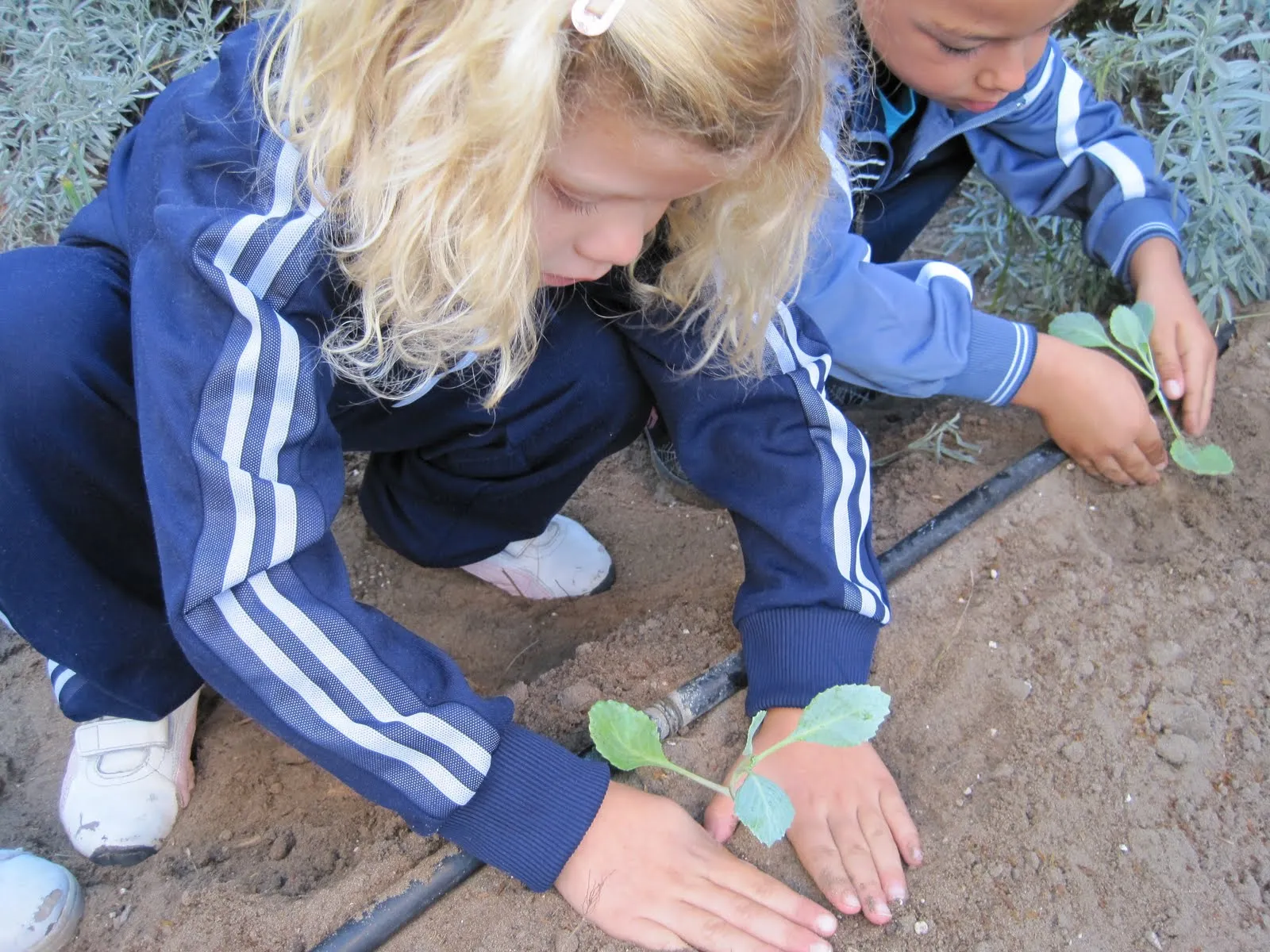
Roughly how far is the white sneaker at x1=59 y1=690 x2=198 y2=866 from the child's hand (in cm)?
59

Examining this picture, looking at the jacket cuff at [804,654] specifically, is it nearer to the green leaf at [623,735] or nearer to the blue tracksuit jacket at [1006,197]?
the green leaf at [623,735]

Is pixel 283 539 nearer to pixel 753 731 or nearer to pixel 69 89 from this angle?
pixel 753 731

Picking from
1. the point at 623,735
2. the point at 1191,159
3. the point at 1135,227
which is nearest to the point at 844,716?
the point at 623,735

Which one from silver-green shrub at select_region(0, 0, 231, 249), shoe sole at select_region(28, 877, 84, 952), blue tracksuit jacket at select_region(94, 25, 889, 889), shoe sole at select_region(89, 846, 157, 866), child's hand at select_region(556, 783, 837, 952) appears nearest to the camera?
blue tracksuit jacket at select_region(94, 25, 889, 889)

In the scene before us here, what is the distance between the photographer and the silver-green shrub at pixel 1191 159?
1645mm

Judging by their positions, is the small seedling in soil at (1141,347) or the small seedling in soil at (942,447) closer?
the small seedling in soil at (1141,347)

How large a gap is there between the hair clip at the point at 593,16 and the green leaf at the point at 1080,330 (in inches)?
45.1

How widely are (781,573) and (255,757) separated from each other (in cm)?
78

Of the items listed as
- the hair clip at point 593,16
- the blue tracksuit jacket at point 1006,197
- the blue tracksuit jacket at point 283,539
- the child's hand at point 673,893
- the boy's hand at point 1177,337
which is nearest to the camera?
the hair clip at point 593,16

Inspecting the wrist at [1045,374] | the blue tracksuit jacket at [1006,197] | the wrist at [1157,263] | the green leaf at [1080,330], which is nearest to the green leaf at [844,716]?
the blue tracksuit jacket at [1006,197]

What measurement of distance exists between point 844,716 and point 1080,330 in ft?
3.18

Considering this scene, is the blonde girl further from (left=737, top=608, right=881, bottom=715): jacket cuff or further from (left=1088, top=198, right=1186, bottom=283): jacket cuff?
(left=1088, top=198, right=1186, bottom=283): jacket cuff

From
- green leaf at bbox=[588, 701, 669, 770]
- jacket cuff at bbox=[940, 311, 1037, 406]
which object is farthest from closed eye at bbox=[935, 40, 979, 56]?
green leaf at bbox=[588, 701, 669, 770]

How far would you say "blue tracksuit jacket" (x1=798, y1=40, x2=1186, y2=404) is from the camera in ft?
4.95
